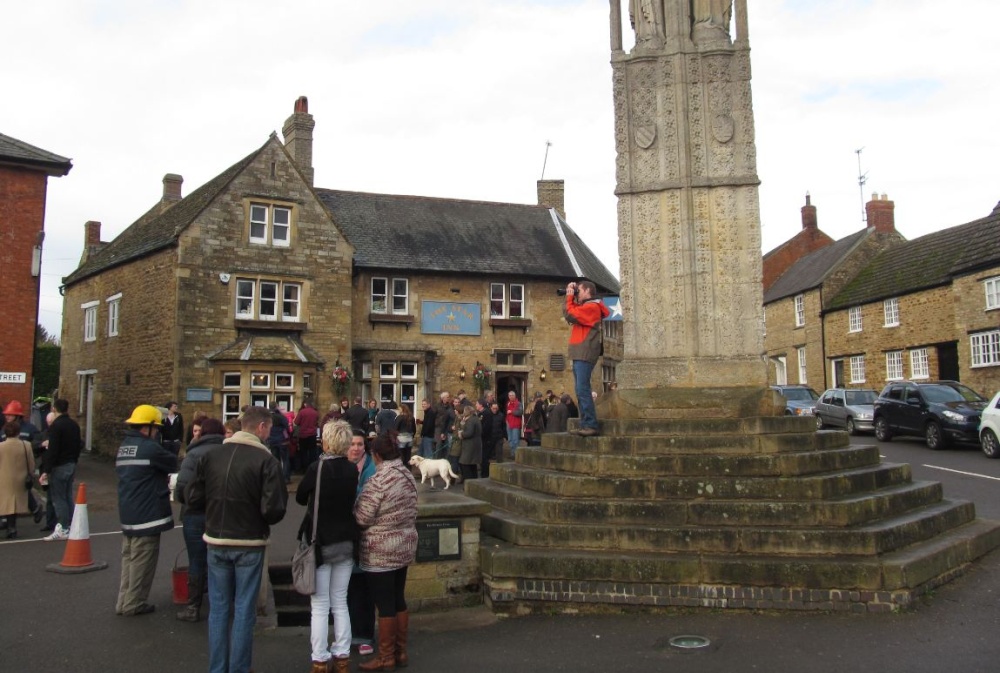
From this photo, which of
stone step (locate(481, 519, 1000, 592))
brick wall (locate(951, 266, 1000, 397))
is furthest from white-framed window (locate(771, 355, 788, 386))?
stone step (locate(481, 519, 1000, 592))

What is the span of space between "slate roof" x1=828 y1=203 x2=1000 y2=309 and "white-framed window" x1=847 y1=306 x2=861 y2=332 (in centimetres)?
27

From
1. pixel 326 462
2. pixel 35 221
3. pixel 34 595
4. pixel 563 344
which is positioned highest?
→ pixel 35 221

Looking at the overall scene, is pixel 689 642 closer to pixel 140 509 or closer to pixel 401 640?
pixel 401 640

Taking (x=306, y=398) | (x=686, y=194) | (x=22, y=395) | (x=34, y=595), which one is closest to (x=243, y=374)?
(x=306, y=398)

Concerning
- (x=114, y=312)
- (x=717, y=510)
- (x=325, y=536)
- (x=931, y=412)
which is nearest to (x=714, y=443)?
(x=717, y=510)

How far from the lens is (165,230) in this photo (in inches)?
977

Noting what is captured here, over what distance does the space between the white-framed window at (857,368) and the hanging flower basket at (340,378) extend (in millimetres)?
21463

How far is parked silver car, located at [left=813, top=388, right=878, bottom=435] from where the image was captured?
78.0ft

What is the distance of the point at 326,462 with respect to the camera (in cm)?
533

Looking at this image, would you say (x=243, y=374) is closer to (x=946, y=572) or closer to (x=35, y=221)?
(x=35, y=221)

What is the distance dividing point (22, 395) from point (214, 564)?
669 inches

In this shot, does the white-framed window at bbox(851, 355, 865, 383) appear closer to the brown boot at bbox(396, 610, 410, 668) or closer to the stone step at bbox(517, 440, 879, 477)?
the stone step at bbox(517, 440, 879, 477)

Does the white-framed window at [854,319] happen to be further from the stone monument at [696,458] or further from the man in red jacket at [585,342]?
the man in red jacket at [585,342]

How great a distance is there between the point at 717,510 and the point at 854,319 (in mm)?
29288
